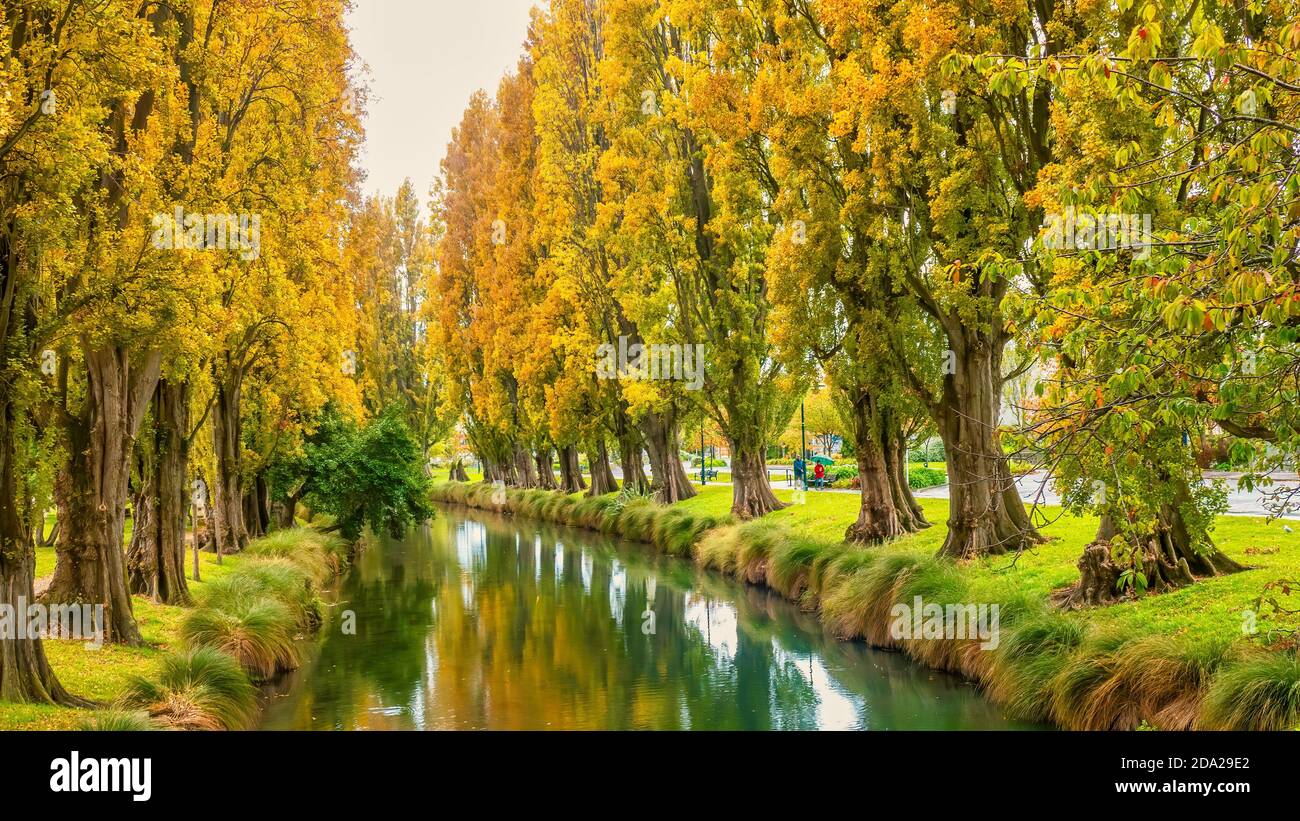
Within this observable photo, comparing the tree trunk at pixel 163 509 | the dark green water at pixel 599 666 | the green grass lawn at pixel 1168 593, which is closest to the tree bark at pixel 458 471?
the dark green water at pixel 599 666

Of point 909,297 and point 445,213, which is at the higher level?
point 445,213

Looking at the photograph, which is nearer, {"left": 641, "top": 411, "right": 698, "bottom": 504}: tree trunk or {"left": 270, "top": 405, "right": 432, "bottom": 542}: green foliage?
{"left": 270, "top": 405, "right": 432, "bottom": 542}: green foliage

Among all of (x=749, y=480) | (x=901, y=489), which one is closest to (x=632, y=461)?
(x=749, y=480)

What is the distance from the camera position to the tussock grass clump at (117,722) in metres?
8.37

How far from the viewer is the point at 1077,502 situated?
34.0 feet

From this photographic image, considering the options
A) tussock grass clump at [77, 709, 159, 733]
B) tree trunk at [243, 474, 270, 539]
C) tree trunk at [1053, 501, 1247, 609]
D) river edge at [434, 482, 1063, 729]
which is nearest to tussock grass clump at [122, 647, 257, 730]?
tussock grass clump at [77, 709, 159, 733]

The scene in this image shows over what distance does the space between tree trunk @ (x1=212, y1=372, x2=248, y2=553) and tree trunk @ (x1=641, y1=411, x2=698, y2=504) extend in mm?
14660

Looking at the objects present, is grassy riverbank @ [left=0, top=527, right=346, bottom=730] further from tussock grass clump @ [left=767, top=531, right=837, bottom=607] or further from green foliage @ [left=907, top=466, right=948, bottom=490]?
green foliage @ [left=907, top=466, right=948, bottom=490]

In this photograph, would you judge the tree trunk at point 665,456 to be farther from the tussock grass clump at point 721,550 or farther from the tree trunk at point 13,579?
the tree trunk at point 13,579

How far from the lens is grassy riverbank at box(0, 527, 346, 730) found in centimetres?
1002

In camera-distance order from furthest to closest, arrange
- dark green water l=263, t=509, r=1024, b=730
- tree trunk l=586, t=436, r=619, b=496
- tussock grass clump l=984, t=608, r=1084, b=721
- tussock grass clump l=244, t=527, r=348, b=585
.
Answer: tree trunk l=586, t=436, r=619, b=496 < tussock grass clump l=244, t=527, r=348, b=585 < dark green water l=263, t=509, r=1024, b=730 < tussock grass clump l=984, t=608, r=1084, b=721

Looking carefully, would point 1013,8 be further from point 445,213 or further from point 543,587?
point 445,213
